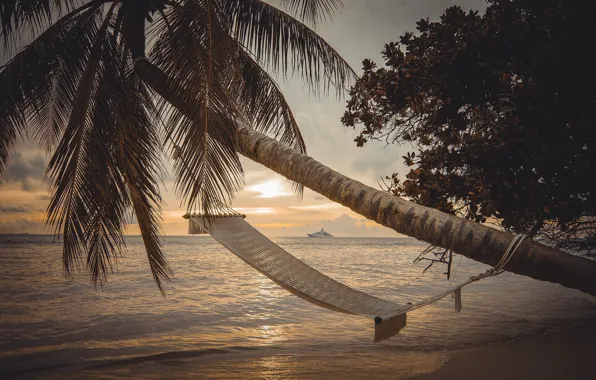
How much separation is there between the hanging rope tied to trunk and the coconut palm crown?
407mm

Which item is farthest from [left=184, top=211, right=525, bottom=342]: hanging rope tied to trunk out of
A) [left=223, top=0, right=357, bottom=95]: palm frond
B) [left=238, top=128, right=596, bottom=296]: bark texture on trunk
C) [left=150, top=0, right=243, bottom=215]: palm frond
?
[left=223, top=0, right=357, bottom=95]: palm frond

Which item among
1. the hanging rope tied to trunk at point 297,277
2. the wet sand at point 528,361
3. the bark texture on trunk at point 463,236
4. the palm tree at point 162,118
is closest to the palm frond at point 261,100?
the palm tree at point 162,118

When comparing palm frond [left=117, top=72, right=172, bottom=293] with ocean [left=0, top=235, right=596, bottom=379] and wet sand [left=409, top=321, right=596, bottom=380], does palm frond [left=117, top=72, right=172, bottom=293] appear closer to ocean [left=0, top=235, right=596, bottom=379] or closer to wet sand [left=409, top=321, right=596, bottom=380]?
ocean [left=0, top=235, right=596, bottom=379]

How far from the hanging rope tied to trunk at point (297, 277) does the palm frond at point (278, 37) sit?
4.60ft

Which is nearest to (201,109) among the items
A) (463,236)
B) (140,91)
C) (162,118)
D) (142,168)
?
(162,118)

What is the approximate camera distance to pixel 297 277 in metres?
2.59

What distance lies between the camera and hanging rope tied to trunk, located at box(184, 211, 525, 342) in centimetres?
209

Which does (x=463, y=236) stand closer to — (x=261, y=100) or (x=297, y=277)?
(x=297, y=277)

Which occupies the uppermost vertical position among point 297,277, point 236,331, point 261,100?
point 261,100

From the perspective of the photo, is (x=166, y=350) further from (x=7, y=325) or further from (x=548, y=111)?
(x=548, y=111)

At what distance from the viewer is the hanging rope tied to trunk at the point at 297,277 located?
2090 millimetres

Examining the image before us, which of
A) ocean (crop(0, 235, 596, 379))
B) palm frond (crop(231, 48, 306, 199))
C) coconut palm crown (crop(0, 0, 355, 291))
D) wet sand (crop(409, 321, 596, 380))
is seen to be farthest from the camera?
A: palm frond (crop(231, 48, 306, 199))

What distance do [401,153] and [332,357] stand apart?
1751 mm

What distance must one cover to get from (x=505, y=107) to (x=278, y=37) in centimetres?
190
